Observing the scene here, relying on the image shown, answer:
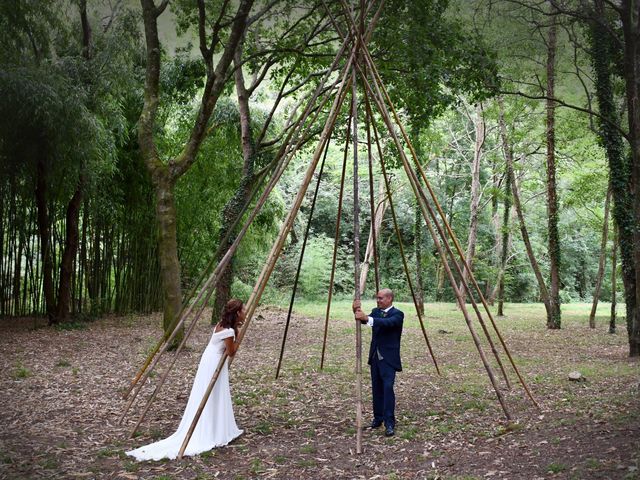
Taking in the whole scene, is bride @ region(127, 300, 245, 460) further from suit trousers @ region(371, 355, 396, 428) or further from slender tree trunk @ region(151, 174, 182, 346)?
slender tree trunk @ region(151, 174, 182, 346)

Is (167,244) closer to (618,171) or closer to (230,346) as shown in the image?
(230,346)

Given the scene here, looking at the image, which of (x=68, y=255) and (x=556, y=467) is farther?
(x=68, y=255)

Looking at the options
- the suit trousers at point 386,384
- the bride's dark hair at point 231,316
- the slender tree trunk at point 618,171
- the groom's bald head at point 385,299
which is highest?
the slender tree trunk at point 618,171

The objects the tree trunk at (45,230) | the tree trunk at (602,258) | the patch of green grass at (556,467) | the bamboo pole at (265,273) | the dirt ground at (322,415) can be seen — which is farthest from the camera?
the tree trunk at (602,258)

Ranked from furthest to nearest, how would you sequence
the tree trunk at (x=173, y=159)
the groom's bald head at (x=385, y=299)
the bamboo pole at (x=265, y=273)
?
the tree trunk at (x=173, y=159) < the groom's bald head at (x=385, y=299) < the bamboo pole at (x=265, y=273)

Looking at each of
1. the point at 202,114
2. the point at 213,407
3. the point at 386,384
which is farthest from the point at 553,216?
the point at 213,407

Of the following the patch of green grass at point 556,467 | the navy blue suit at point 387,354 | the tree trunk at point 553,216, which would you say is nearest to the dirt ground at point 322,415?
the patch of green grass at point 556,467

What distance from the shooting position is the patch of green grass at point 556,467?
14.2ft

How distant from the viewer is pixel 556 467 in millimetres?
4375

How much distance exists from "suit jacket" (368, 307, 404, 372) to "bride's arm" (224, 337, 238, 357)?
1303 millimetres

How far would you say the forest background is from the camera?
30.8ft

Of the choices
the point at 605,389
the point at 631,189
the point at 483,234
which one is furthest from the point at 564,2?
the point at 483,234

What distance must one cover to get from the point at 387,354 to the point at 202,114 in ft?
16.8

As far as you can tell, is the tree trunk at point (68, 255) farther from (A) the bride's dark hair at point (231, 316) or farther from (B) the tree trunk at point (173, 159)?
(A) the bride's dark hair at point (231, 316)
